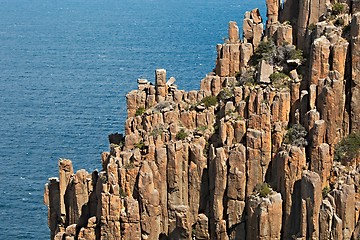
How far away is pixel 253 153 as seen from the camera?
77.9 metres

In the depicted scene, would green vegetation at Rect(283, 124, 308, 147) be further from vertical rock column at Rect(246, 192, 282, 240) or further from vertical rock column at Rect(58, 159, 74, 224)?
vertical rock column at Rect(58, 159, 74, 224)

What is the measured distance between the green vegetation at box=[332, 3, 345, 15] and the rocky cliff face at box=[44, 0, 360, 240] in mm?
142

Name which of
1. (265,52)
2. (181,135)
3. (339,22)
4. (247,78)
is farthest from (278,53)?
(181,135)

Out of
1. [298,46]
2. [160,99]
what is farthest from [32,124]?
[298,46]

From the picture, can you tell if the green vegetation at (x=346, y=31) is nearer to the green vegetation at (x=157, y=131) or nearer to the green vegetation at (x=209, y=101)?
the green vegetation at (x=209, y=101)

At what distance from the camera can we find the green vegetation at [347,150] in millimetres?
75062

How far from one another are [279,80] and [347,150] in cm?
999

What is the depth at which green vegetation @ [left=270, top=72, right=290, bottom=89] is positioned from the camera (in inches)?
3206

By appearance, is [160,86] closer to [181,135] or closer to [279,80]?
[181,135]

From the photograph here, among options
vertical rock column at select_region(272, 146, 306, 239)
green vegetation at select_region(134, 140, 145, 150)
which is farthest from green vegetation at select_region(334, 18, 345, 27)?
green vegetation at select_region(134, 140, 145, 150)

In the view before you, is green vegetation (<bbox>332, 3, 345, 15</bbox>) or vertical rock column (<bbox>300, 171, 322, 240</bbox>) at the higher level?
green vegetation (<bbox>332, 3, 345, 15</bbox>)

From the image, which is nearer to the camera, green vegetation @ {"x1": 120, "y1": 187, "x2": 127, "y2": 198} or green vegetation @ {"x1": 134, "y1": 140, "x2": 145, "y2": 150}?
green vegetation @ {"x1": 120, "y1": 187, "x2": 127, "y2": 198}

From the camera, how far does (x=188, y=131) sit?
85438mm

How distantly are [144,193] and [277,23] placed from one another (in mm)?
21157
